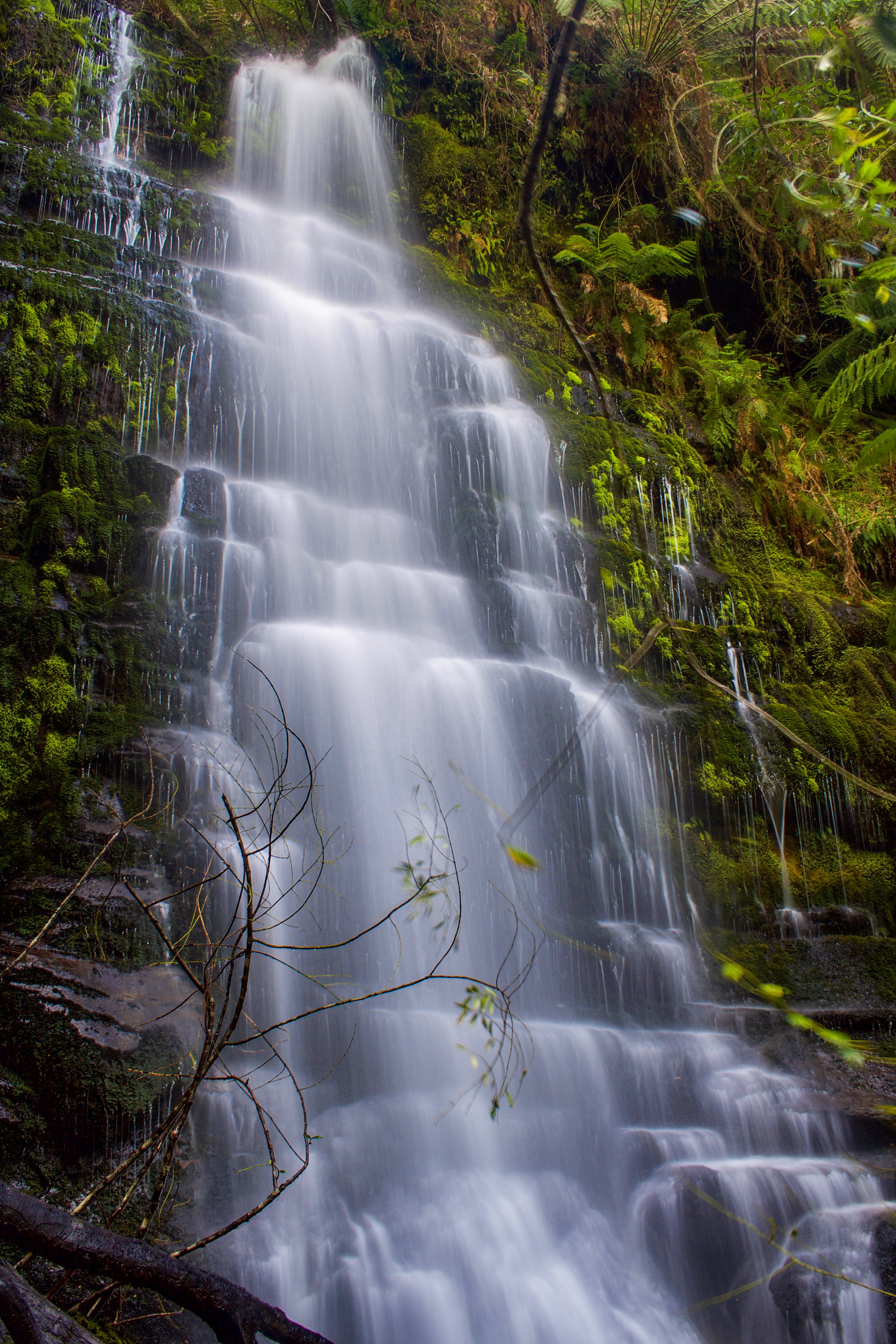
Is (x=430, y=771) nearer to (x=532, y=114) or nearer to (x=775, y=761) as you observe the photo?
(x=775, y=761)

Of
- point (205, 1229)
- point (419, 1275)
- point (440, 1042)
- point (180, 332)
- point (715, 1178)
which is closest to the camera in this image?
point (205, 1229)

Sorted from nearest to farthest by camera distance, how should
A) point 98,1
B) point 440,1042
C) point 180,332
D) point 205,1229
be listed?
point 205,1229 → point 440,1042 → point 180,332 → point 98,1

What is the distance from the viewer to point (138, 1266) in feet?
6.08

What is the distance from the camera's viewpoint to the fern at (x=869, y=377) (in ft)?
24.6

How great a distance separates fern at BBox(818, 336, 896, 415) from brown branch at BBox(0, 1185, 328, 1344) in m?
7.99

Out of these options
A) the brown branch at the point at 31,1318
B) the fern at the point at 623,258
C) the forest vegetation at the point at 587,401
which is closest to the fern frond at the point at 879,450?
the forest vegetation at the point at 587,401

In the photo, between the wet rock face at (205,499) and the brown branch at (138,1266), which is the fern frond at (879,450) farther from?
the brown branch at (138,1266)

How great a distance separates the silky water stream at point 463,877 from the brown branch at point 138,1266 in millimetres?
1736

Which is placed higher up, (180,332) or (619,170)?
(619,170)

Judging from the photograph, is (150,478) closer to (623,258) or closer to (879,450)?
(879,450)

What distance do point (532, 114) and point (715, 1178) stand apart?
12939mm

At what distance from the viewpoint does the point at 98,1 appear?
9641mm

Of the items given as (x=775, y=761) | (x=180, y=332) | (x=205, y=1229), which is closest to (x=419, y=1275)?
(x=205, y=1229)

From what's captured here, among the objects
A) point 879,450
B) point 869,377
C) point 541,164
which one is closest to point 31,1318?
point 541,164
